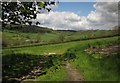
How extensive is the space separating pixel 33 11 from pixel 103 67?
7918 mm

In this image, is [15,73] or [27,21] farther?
[15,73]

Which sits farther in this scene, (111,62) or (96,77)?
(111,62)

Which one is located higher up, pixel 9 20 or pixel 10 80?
pixel 9 20

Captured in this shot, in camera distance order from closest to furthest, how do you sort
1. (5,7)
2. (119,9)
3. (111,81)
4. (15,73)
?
1. (111,81)
2. (5,7)
3. (15,73)
4. (119,9)

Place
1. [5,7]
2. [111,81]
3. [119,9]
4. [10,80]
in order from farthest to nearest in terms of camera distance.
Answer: [119,9] → [5,7] → [10,80] → [111,81]

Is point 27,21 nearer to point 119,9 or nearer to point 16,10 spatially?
point 16,10

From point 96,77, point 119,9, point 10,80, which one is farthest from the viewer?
point 119,9

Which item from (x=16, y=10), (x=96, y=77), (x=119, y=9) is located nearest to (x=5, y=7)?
(x=16, y=10)

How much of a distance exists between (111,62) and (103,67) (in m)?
2.36

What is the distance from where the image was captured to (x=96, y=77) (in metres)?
21.4

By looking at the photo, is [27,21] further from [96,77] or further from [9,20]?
[96,77]

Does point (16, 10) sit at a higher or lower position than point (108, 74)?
higher

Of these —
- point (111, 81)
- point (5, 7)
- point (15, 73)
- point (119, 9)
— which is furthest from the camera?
point (119, 9)

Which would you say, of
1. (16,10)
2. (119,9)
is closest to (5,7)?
(16,10)
